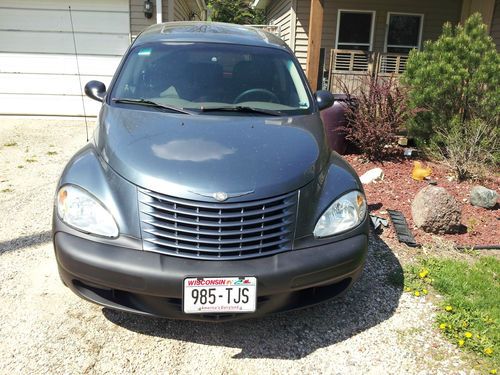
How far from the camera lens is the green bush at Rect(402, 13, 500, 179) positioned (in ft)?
18.6

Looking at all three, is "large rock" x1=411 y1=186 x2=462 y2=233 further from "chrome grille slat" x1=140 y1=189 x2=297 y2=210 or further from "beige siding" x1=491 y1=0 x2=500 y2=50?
"beige siding" x1=491 y1=0 x2=500 y2=50

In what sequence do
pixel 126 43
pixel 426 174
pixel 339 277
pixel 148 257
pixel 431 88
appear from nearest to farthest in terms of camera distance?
pixel 148 257
pixel 339 277
pixel 426 174
pixel 431 88
pixel 126 43

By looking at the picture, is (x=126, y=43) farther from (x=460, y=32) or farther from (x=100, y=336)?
(x=100, y=336)

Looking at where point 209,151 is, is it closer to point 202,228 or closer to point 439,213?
point 202,228

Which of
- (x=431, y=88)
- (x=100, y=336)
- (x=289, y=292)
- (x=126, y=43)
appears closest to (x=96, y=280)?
(x=100, y=336)

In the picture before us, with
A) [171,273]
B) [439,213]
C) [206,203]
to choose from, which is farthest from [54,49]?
[171,273]

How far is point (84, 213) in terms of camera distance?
2.52 metres

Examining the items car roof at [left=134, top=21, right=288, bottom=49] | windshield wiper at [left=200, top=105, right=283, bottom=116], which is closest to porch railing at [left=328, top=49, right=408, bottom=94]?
car roof at [left=134, top=21, right=288, bottom=49]

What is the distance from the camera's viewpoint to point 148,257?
2.35 m

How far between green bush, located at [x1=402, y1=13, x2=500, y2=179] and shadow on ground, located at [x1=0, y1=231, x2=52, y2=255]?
15.6 feet

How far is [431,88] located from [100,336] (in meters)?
5.19

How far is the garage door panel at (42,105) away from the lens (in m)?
9.96

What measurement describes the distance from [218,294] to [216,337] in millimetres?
566

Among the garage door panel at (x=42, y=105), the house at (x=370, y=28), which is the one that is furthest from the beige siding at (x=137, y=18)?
the house at (x=370, y=28)
